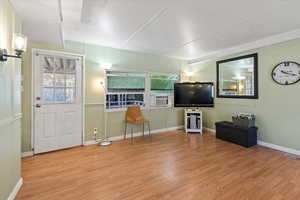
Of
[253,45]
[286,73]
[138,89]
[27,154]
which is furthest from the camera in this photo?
[138,89]

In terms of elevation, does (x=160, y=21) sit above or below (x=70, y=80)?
above

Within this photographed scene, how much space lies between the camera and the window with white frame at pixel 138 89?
3918mm

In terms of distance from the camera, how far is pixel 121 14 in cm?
228

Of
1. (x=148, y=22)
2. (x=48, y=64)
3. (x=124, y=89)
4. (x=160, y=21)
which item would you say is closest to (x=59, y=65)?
(x=48, y=64)

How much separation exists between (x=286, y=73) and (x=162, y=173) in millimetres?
3153

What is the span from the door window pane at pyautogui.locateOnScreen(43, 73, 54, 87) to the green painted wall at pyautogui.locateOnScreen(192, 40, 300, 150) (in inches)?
175

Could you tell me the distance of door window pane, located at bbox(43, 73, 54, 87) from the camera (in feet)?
10.1

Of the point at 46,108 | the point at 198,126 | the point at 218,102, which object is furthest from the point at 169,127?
the point at 46,108

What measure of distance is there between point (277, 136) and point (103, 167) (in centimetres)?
359

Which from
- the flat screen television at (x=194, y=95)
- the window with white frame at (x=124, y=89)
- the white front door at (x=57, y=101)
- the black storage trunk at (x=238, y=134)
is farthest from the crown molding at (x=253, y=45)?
the white front door at (x=57, y=101)

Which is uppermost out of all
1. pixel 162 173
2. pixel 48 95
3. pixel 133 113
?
pixel 48 95

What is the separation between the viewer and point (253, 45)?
3.47 m

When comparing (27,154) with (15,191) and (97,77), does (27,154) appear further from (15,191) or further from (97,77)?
(97,77)

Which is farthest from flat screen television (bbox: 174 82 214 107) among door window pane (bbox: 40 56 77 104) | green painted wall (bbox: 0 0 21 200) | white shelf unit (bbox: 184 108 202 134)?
green painted wall (bbox: 0 0 21 200)
